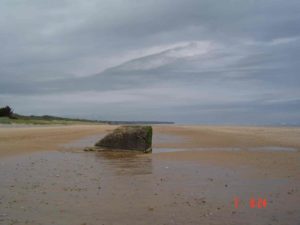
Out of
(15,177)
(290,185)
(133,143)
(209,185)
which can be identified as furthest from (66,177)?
(133,143)

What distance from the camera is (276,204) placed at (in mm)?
7484

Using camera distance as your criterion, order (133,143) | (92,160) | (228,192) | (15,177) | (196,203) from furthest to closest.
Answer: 1. (133,143)
2. (92,160)
3. (15,177)
4. (228,192)
5. (196,203)

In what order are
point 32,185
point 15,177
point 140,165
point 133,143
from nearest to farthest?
point 32,185
point 15,177
point 140,165
point 133,143

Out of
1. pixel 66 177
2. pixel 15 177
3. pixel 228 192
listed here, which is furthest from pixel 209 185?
pixel 15 177

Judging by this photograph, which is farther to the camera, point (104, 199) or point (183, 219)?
point (104, 199)

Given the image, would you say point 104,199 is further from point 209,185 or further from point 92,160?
point 92,160

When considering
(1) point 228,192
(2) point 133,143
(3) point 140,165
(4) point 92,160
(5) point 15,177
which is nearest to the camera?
(1) point 228,192

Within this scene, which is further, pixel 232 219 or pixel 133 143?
pixel 133 143

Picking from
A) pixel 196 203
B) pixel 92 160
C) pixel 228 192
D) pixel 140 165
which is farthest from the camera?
pixel 92 160

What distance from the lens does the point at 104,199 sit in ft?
25.4

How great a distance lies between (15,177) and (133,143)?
9.20 meters

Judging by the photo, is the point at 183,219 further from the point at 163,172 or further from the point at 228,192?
the point at 163,172

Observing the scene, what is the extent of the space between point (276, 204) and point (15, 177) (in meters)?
6.68

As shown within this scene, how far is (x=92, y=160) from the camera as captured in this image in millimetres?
14719
